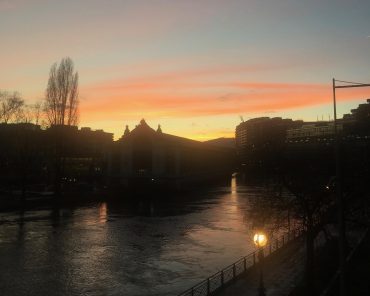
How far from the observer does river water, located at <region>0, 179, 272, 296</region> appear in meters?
24.3

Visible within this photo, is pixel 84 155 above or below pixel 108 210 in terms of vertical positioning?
above

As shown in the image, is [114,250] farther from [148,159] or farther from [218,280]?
[148,159]

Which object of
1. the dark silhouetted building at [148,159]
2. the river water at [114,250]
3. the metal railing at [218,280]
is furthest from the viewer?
the dark silhouetted building at [148,159]

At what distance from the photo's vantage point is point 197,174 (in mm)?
117188

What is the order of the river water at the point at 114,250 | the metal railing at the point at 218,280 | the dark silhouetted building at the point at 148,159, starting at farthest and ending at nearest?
1. the dark silhouetted building at the point at 148,159
2. the river water at the point at 114,250
3. the metal railing at the point at 218,280

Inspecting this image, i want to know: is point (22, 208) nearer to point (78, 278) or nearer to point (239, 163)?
point (78, 278)

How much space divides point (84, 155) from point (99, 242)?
451 feet

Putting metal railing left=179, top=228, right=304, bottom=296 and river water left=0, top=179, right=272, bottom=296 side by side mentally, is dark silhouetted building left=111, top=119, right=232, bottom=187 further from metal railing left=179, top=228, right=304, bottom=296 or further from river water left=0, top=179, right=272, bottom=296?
metal railing left=179, top=228, right=304, bottom=296

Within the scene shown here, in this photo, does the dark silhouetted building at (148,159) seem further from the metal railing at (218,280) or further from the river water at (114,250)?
the metal railing at (218,280)

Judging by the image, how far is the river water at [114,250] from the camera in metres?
24.3

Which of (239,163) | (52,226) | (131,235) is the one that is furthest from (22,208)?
(239,163)

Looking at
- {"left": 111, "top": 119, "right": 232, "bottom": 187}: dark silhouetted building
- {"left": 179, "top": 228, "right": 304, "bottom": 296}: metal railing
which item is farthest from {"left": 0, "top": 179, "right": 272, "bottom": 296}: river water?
{"left": 111, "top": 119, "right": 232, "bottom": 187}: dark silhouetted building

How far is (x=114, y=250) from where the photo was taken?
33.6m

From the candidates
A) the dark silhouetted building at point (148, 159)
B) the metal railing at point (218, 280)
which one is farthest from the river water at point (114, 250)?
the dark silhouetted building at point (148, 159)
